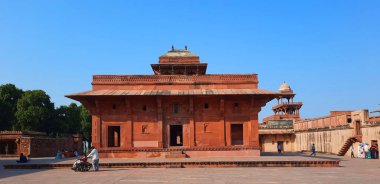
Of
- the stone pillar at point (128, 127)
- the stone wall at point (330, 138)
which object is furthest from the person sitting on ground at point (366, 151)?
the stone pillar at point (128, 127)

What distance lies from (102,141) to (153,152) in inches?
131

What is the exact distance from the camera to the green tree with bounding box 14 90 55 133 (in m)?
46.0

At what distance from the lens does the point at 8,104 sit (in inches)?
1841

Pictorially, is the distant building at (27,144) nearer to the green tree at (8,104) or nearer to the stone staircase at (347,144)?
the green tree at (8,104)

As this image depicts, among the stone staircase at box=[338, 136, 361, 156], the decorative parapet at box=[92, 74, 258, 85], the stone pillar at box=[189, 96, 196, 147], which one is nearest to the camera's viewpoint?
the stone pillar at box=[189, 96, 196, 147]

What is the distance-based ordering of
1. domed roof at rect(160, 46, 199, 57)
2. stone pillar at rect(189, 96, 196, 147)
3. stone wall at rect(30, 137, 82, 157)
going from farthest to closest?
stone wall at rect(30, 137, 82, 157) < domed roof at rect(160, 46, 199, 57) < stone pillar at rect(189, 96, 196, 147)

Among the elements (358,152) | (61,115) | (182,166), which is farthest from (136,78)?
(61,115)

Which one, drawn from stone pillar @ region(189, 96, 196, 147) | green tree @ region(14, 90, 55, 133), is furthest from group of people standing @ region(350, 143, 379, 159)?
green tree @ region(14, 90, 55, 133)

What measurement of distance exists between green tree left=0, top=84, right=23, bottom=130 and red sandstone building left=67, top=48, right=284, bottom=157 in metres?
27.1

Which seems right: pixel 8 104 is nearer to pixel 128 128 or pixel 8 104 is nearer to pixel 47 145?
pixel 47 145

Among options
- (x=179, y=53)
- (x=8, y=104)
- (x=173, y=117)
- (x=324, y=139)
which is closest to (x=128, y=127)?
(x=173, y=117)

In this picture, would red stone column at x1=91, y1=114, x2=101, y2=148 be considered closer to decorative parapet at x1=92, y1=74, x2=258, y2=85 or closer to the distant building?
decorative parapet at x1=92, y1=74, x2=258, y2=85

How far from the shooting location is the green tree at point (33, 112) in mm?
45969

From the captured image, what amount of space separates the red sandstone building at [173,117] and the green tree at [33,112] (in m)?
25.0
